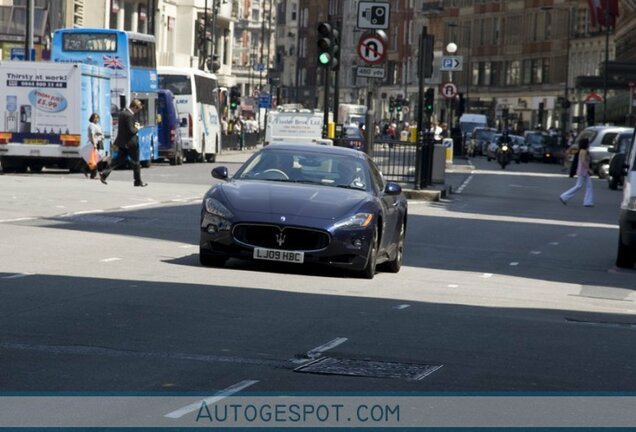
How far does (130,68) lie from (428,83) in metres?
81.3

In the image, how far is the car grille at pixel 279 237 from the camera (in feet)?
57.0

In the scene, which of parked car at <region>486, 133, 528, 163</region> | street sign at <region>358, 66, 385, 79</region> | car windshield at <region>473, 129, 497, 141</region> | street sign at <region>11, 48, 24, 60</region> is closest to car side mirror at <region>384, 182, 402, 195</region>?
street sign at <region>358, 66, 385, 79</region>

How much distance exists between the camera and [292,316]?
44.7 ft

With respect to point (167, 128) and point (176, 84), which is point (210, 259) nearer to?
point (167, 128)

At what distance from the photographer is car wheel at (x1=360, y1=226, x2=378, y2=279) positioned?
17.9 metres

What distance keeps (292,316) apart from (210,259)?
4.43 metres

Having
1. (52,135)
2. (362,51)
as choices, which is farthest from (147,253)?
(52,135)

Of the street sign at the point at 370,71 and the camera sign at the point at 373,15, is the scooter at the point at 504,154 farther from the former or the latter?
the camera sign at the point at 373,15

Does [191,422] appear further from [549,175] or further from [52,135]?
[549,175]

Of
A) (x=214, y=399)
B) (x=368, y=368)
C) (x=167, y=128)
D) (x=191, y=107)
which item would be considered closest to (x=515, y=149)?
(x=191, y=107)

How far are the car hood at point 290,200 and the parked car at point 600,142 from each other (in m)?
46.7

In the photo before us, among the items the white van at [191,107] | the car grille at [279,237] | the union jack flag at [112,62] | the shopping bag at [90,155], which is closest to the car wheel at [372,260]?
the car grille at [279,237]

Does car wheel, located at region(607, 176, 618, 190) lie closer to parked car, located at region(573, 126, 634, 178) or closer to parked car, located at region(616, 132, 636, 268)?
parked car, located at region(573, 126, 634, 178)

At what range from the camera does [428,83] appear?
134 metres
